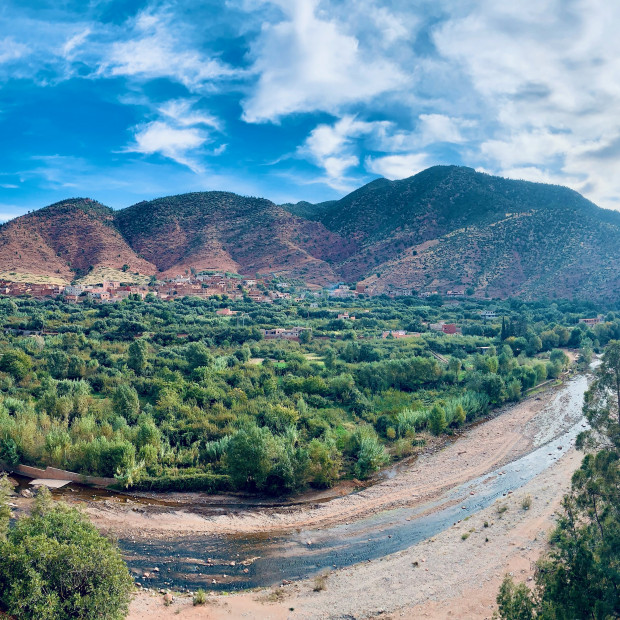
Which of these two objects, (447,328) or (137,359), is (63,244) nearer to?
(137,359)

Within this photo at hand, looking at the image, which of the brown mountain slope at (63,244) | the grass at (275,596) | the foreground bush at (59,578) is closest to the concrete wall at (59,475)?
the foreground bush at (59,578)

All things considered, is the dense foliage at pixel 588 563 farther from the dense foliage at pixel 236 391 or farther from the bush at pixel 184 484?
the bush at pixel 184 484

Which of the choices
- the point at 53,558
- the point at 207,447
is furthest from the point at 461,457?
the point at 53,558

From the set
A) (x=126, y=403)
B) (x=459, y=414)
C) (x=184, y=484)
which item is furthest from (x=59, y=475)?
(x=459, y=414)

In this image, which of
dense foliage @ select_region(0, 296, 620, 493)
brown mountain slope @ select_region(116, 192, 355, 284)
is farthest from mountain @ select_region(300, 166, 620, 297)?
dense foliage @ select_region(0, 296, 620, 493)

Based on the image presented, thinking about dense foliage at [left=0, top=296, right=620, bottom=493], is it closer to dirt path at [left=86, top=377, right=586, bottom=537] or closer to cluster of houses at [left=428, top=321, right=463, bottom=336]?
cluster of houses at [left=428, top=321, right=463, bottom=336]

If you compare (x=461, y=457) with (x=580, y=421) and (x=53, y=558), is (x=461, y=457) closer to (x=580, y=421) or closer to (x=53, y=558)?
(x=580, y=421)

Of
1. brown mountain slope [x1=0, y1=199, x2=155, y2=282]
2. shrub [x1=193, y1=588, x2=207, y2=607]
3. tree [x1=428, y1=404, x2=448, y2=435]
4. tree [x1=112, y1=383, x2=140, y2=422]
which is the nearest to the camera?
shrub [x1=193, y1=588, x2=207, y2=607]
